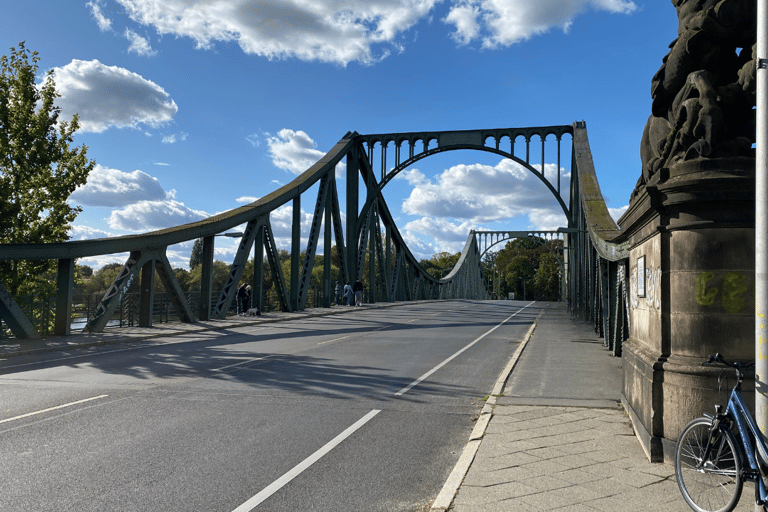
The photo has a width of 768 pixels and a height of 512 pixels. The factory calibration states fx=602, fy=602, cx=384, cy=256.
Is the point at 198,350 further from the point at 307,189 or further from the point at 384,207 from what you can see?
the point at 384,207

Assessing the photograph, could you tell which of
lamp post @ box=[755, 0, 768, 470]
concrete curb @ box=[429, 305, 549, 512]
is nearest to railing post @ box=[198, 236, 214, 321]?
concrete curb @ box=[429, 305, 549, 512]

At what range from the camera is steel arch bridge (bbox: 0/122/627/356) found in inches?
615

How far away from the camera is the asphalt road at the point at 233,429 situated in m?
4.47

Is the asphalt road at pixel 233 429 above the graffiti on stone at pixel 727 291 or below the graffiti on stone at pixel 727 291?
below

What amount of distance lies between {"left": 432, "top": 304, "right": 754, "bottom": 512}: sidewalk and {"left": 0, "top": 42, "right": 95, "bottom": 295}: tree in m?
19.1

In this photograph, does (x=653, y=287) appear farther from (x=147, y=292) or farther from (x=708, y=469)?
(x=147, y=292)

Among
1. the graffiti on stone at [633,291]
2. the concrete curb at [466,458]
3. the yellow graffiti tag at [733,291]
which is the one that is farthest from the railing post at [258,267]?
the yellow graffiti tag at [733,291]

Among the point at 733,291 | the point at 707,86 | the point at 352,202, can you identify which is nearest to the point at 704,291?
the point at 733,291

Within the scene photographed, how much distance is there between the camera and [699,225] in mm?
4992

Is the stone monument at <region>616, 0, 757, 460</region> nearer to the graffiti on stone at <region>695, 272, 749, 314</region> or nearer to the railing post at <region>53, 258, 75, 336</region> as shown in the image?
the graffiti on stone at <region>695, 272, 749, 314</region>

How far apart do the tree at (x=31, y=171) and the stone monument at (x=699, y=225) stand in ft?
70.1

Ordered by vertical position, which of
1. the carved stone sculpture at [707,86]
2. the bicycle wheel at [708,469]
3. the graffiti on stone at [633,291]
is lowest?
the bicycle wheel at [708,469]

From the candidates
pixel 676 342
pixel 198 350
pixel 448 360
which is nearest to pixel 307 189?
pixel 198 350

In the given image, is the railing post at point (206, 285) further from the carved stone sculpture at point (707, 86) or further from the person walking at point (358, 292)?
the carved stone sculpture at point (707, 86)
